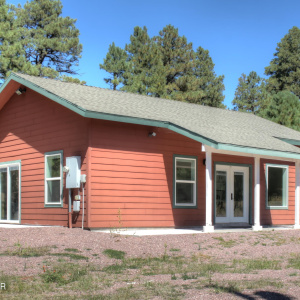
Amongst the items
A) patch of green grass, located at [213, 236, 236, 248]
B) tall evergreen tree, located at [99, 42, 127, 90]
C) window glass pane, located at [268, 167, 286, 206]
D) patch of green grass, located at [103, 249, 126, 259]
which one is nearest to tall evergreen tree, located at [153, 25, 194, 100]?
tall evergreen tree, located at [99, 42, 127, 90]

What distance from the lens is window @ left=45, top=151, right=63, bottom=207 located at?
45.6 ft

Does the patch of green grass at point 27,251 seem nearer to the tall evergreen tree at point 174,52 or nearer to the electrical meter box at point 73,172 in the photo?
the electrical meter box at point 73,172

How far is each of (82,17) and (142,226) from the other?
27.1 metres

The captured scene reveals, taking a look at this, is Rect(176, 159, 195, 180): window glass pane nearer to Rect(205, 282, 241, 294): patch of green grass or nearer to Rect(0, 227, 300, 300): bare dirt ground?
Rect(0, 227, 300, 300): bare dirt ground

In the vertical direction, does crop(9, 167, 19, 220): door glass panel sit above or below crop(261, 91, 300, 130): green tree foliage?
below

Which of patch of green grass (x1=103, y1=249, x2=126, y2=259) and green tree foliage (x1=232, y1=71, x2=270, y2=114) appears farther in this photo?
green tree foliage (x1=232, y1=71, x2=270, y2=114)

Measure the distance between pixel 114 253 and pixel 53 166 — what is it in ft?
18.6

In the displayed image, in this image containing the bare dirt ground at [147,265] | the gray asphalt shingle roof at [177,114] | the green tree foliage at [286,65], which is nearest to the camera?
the bare dirt ground at [147,265]

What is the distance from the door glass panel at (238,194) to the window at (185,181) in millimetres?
1949

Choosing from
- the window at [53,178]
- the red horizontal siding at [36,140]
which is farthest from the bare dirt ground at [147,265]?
the red horizontal siding at [36,140]

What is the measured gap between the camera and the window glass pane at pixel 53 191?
45.9 ft

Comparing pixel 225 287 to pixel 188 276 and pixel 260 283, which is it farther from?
pixel 188 276

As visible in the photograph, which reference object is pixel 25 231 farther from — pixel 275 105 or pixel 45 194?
pixel 275 105

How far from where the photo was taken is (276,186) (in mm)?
17203
